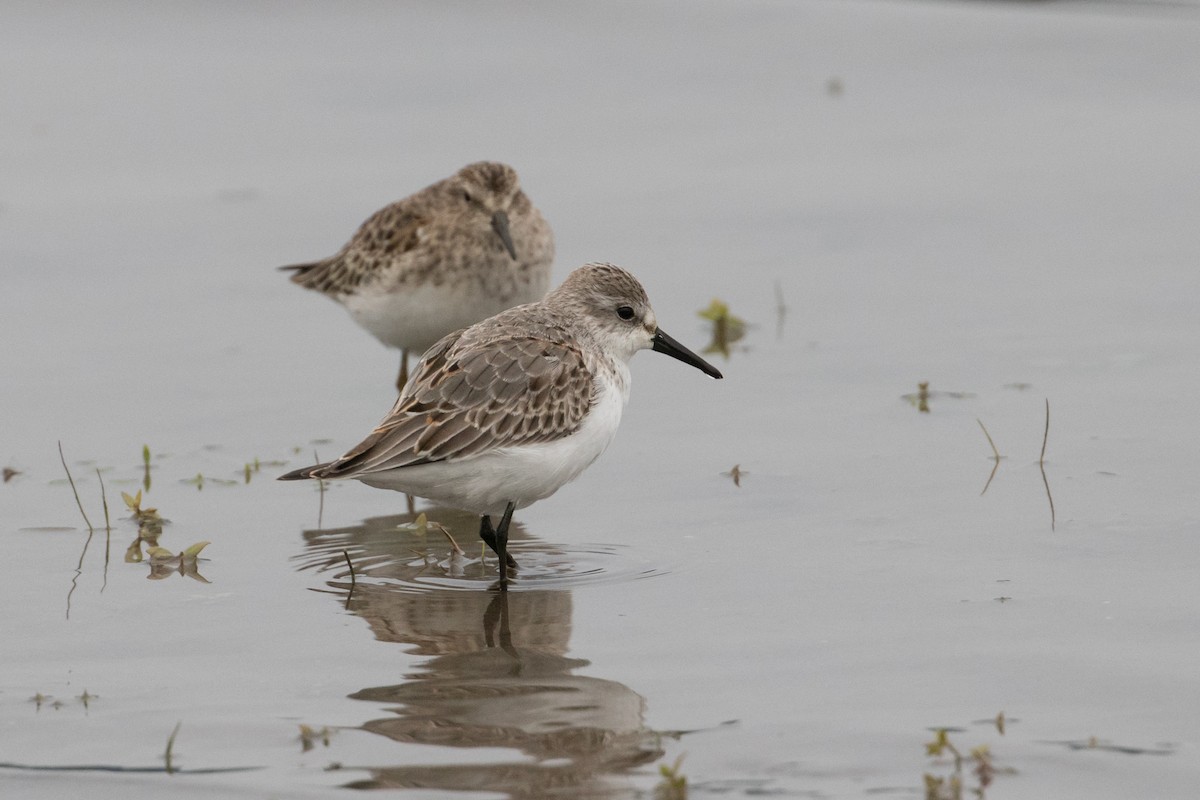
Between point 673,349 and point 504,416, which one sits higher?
point 673,349

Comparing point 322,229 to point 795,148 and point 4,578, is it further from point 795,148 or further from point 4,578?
point 4,578

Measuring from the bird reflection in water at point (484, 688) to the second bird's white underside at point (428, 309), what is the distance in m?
2.75

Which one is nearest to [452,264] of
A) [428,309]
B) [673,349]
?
[428,309]

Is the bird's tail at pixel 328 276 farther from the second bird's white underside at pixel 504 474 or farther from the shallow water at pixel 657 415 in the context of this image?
the second bird's white underside at pixel 504 474

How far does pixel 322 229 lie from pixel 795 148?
386 centimetres

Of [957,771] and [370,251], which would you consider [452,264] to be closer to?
[370,251]

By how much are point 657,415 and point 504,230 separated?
1596mm

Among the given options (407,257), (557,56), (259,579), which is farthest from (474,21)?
(259,579)

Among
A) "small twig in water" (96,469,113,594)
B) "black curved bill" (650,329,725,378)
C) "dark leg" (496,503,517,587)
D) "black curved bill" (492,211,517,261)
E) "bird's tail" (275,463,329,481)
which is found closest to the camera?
"bird's tail" (275,463,329,481)

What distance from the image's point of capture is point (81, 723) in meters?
5.85

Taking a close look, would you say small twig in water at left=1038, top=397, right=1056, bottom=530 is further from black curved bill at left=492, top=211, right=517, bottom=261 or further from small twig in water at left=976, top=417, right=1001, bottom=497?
black curved bill at left=492, top=211, right=517, bottom=261

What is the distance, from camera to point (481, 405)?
7.27 meters

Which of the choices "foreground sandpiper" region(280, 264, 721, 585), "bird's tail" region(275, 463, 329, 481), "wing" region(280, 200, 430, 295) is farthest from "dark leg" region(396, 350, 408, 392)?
"bird's tail" region(275, 463, 329, 481)

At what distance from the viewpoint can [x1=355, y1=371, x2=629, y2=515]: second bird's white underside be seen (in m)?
7.14
